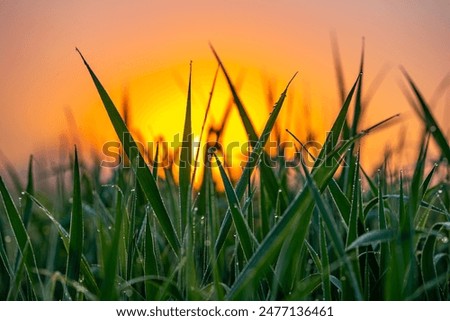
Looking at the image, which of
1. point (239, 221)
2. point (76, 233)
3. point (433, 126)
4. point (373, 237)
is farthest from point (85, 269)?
point (433, 126)

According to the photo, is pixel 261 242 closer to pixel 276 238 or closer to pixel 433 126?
pixel 276 238

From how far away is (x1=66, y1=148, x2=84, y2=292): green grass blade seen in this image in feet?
2.07

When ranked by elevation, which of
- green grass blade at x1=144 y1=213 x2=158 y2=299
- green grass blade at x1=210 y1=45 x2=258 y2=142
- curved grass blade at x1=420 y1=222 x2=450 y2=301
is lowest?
curved grass blade at x1=420 y1=222 x2=450 y2=301

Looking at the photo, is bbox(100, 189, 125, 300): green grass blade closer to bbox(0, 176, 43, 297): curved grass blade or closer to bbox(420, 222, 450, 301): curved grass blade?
bbox(0, 176, 43, 297): curved grass blade

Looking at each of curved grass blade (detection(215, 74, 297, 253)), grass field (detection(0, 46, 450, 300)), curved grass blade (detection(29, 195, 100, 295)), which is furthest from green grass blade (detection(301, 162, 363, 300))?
curved grass blade (detection(29, 195, 100, 295))

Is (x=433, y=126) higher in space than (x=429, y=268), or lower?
higher

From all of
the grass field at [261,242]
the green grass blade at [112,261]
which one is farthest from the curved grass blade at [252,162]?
the green grass blade at [112,261]

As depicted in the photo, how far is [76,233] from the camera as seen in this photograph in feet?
2.11

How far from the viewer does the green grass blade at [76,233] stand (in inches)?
24.8

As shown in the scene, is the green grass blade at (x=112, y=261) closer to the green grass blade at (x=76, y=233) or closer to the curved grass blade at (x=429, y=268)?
the green grass blade at (x=76, y=233)
